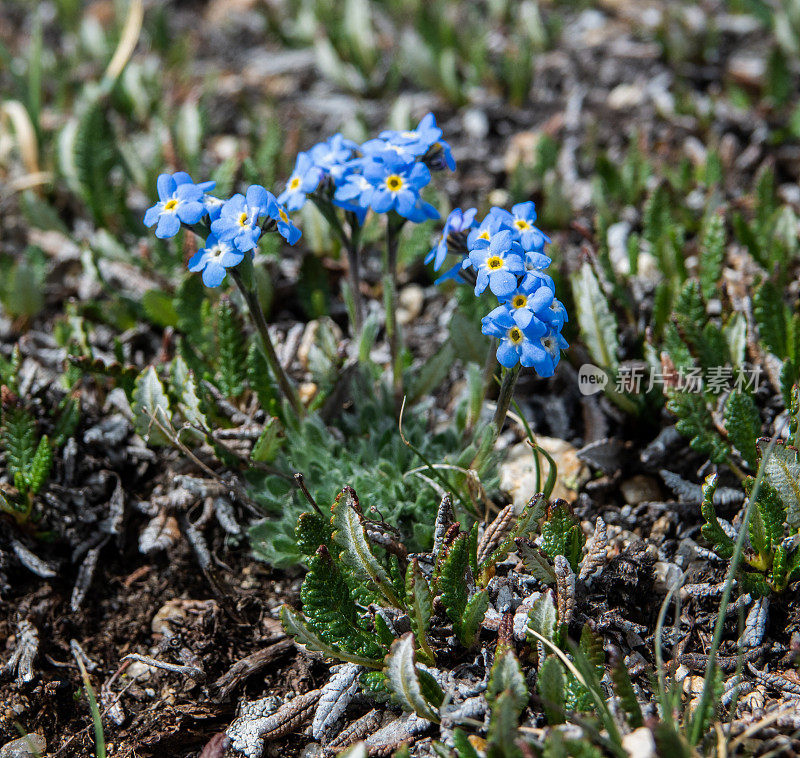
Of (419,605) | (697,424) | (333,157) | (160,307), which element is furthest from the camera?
(160,307)

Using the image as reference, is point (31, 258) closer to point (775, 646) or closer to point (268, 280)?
point (268, 280)

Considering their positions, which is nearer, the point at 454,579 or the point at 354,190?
the point at 454,579

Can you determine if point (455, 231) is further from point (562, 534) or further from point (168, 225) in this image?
point (562, 534)

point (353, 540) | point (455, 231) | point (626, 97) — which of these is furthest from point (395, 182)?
point (626, 97)

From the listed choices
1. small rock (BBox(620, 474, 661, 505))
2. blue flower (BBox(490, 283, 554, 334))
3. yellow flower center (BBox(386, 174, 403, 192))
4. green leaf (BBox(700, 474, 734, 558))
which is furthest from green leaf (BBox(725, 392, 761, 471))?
yellow flower center (BBox(386, 174, 403, 192))

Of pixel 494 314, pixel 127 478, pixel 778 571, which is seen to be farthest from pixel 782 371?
pixel 127 478

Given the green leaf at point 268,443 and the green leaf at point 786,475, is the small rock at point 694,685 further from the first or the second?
the green leaf at point 268,443

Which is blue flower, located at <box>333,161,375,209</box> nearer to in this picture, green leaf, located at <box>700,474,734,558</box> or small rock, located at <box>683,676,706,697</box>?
green leaf, located at <box>700,474,734,558</box>
